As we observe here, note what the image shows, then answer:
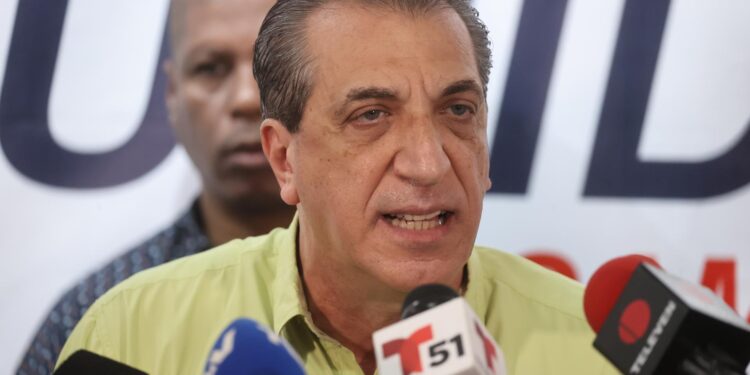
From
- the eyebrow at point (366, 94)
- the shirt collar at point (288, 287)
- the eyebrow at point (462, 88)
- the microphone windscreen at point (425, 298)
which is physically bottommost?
the shirt collar at point (288, 287)

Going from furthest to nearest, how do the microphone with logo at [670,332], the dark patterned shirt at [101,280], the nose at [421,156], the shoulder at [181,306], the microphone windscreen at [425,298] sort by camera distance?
the dark patterned shirt at [101,280] < the shoulder at [181,306] < the nose at [421,156] < the microphone windscreen at [425,298] < the microphone with logo at [670,332]

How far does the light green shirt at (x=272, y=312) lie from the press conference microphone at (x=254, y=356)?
714 mm

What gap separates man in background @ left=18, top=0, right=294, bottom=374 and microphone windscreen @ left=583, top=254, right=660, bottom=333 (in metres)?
1.44

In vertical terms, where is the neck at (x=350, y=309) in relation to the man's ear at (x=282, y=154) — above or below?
below

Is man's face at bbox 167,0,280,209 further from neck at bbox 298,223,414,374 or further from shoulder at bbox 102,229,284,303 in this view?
neck at bbox 298,223,414,374

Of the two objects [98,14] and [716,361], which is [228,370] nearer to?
[716,361]

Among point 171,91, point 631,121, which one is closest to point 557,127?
point 631,121

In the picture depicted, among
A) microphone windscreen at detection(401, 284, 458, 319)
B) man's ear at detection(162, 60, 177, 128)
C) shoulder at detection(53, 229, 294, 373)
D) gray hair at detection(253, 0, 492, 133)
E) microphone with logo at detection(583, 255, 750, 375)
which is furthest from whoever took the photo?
man's ear at detection(162, 60, 177, 128)

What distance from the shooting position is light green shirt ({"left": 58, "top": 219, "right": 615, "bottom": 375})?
2.00 m

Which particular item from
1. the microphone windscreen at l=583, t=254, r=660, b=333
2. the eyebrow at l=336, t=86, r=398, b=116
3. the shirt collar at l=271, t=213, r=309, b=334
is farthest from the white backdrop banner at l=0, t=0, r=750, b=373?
the microphone windscreen at l=583, t=254, r=660, b=333

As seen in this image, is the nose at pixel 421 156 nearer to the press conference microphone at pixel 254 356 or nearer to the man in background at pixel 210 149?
the press conference microphone at pixel 254 356

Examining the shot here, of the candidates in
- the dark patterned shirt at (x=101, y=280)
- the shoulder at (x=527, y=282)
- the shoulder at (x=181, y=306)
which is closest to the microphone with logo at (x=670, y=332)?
the shoulder at (x=527, y=282)

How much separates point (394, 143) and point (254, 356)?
2.13ft

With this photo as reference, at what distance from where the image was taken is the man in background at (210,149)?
274cm
